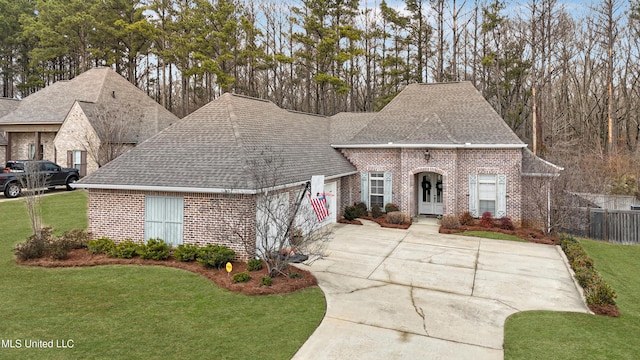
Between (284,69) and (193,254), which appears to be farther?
(284,69)

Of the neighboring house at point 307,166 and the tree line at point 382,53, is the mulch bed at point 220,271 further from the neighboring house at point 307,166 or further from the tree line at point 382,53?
the tree line at point 382,53

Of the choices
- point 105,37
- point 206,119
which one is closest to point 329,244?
point 206,119

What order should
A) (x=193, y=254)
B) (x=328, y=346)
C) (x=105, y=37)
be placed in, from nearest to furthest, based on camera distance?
(x=328, y=346)
(x=193, y=254)
(x=105, y=37)

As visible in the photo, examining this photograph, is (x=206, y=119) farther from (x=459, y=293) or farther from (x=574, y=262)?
(x=574, y=262)

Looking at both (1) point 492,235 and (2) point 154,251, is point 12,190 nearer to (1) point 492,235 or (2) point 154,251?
(2) point 154,251

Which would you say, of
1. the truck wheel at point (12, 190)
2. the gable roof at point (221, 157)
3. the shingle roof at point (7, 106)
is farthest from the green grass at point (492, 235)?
the shingle roof at point (7, 106)

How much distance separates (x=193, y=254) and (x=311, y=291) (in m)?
3.90

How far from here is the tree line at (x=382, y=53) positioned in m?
31.2

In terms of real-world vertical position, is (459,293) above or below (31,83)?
below

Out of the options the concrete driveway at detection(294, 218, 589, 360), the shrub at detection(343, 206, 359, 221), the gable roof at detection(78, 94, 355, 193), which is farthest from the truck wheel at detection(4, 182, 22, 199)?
the concrete driveway at detection(294, 218, 589, 360)

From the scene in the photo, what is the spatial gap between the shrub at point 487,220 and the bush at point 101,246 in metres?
14.8

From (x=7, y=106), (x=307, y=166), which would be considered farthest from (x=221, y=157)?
(x=7, y=106)

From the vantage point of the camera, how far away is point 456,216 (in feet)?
55.8

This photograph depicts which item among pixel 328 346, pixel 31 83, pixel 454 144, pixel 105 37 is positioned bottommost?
Answer: pixel 328 346
